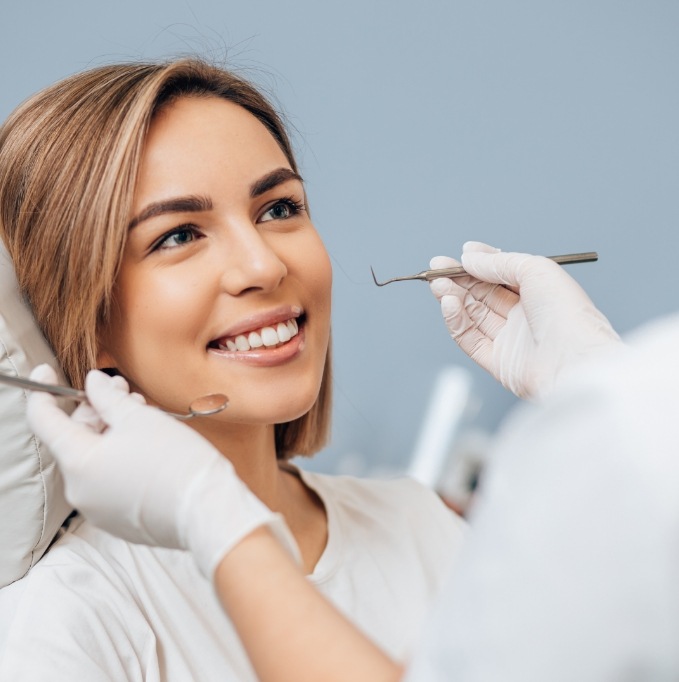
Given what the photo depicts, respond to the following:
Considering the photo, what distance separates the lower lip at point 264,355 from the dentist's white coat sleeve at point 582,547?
676 mm

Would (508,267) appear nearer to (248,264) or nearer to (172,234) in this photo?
(248,264)

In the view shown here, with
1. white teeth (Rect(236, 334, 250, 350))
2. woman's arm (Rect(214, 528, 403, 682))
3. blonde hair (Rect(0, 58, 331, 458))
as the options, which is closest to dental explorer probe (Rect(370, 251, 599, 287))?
white teeth (Rect(236, 334, 250, 350))

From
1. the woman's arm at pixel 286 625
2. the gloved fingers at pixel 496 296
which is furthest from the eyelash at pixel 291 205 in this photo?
the woman's arm at pixel 286 625

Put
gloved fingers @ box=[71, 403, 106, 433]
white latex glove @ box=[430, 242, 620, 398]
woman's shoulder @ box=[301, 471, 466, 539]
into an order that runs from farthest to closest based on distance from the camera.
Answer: woman's shoulder @ box=[301, 471, 466, 539]
white latex glove @ box=[430, 242, 620, 398]
gloved fingers @ box=[71, 403, 106, 433]

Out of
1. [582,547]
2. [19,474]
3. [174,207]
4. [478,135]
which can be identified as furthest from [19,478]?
[478,135]

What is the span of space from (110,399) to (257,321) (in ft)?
1.17

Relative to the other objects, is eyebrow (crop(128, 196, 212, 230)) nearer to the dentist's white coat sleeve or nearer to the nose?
the nose

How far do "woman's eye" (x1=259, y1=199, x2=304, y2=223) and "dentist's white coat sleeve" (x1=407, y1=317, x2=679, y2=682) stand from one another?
830 millimetres

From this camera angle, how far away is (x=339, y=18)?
204 cm

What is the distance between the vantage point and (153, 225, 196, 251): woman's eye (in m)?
1.30

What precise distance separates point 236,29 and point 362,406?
0.94m

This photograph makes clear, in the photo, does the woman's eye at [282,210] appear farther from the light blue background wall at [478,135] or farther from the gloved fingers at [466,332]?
the light blue background wall at [478,135]

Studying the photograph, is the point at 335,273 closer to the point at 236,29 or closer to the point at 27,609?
the point at 236,29

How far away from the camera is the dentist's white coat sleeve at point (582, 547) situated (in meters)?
0.61
